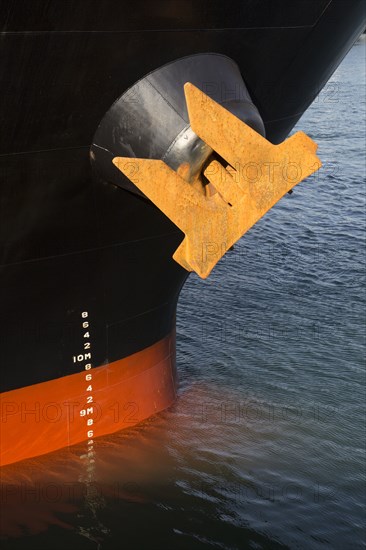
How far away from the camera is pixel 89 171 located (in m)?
6.73

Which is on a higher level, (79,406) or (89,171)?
(89,171)

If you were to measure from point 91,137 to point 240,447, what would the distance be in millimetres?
3911

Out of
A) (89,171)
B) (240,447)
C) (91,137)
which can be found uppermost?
(91,137)

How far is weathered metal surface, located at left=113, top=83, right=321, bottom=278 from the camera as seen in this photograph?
18.7 feet

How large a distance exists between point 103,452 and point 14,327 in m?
1.76

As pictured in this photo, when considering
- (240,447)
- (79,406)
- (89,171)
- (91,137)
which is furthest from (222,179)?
(240,447)

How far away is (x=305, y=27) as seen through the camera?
7105mm

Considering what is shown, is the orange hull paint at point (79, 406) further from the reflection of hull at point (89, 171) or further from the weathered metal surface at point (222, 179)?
the weathered metal surface at point (222, 179)

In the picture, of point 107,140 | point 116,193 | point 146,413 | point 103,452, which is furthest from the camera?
point 146,413

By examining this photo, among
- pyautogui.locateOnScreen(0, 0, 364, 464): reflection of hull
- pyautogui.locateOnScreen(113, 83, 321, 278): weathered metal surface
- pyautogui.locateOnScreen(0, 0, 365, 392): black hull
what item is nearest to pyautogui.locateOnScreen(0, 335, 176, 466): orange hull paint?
pyautogui.locateOnScreen(0, 0, 364, 464): reflection of hull

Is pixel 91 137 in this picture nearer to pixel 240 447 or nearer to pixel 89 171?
pixel 89 171

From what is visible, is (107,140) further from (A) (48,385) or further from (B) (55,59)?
(A) (48,385)

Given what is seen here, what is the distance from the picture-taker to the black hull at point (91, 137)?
19.3ft

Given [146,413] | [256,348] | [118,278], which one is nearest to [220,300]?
[256,348]
